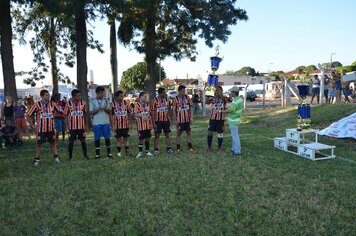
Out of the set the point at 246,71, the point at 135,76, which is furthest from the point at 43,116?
the point at 246,71

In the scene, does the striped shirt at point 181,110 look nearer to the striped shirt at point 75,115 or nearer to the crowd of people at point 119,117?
the crowd of people at point 119,117

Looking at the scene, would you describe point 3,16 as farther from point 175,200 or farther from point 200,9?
point 175,200

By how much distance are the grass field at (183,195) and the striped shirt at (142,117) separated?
3.23 ft

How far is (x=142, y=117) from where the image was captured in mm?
9492

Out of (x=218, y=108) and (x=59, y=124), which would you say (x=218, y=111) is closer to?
(x=218, y=108)

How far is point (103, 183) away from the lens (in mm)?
6859

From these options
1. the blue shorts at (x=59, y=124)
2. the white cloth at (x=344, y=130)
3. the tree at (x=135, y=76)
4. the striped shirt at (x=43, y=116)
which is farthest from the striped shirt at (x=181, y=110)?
the tree at (x=135, y=76)

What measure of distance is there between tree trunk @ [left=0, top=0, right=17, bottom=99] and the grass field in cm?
591

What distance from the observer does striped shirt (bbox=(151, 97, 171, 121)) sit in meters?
9.84

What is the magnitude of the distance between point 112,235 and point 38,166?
4.76 metres

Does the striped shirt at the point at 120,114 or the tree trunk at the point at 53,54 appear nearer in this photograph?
the striped shirt at the point at 120,114

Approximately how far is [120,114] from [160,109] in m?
1.09

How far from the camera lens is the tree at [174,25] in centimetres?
1825

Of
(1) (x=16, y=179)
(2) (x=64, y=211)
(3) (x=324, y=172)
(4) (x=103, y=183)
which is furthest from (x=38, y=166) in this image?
(3) (x=324, y=172)
